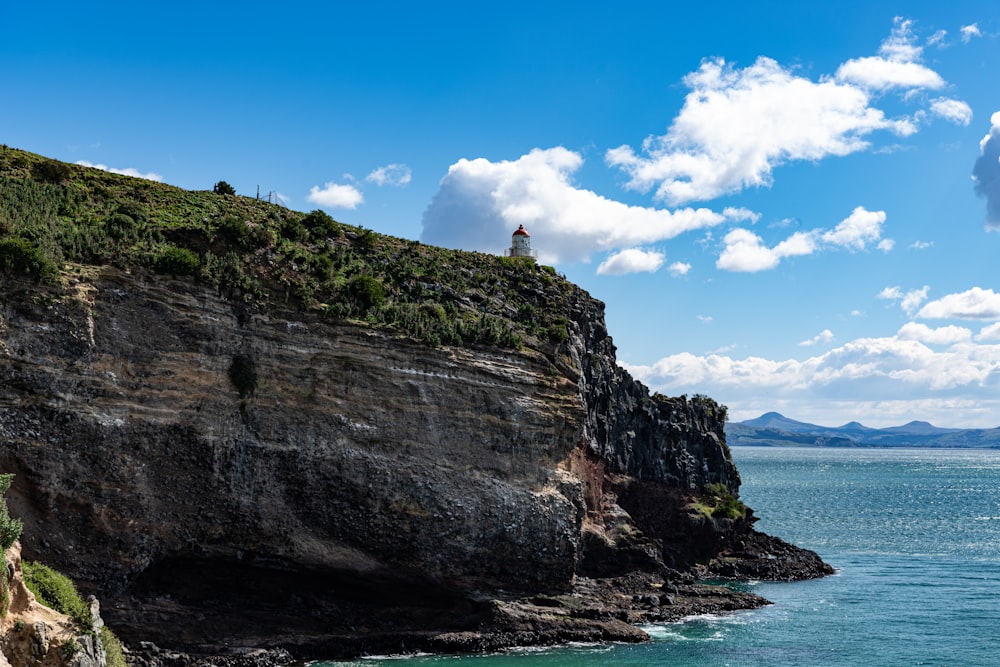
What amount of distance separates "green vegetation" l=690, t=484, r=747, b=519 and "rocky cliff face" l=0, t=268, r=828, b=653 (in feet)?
72.2

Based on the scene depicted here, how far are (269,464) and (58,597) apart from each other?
13832mm

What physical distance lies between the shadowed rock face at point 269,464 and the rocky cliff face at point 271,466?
87 mm

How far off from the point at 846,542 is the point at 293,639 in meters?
59.6

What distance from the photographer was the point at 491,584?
1743 inches

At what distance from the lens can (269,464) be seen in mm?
40688

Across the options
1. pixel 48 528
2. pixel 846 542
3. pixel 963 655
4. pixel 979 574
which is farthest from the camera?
pixel 846 542

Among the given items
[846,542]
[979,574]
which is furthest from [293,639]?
[846,542]


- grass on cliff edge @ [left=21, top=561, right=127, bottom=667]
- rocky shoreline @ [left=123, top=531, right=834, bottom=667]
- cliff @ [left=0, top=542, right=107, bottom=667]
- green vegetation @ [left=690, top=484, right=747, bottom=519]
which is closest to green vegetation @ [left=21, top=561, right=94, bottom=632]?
grass on cliff edge @ [left=21, top=561, right=127, bottom=667]

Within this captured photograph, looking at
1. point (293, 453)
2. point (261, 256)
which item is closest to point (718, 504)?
point (293, 453)

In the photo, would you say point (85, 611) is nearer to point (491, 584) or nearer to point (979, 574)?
point (491, 584)

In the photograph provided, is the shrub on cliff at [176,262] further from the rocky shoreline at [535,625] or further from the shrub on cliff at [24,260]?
→ the rocky shoreline at [535,625]

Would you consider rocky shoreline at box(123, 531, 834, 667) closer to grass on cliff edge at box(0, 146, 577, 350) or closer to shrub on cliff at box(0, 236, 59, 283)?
grass on cliff edge at box(0, 146, 577, 350)

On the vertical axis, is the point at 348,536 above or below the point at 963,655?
above

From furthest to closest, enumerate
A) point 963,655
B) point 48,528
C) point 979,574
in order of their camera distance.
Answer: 1. point 979,574
2. point 963,655
3. point 48,528
